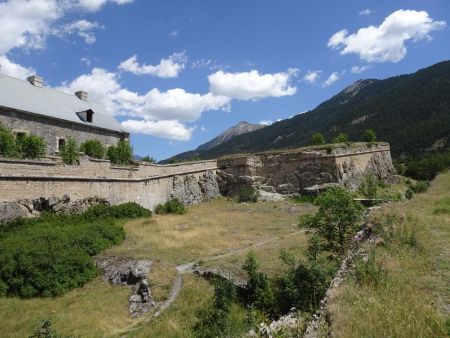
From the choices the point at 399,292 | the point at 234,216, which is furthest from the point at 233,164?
the point at 399,292

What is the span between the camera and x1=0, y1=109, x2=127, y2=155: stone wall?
83.6 ft

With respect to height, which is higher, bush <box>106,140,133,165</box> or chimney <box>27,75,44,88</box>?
chimney <box>27,75,44,88</box>

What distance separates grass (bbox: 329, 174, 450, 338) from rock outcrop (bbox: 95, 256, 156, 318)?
23.1ft

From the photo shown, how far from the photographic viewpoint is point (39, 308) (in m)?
11.7

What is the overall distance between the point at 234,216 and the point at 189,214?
334 centimetres

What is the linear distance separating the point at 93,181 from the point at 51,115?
1011 cm

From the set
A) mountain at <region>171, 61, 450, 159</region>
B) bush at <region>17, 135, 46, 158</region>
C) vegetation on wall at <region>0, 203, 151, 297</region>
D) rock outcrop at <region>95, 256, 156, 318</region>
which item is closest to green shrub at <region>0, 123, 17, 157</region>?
bush at <region>17, 135, 46, 158</region>

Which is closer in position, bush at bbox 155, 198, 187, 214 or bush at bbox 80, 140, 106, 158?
bush at bbox 155, 198, 187, 214

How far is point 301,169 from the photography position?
31703 millimetres

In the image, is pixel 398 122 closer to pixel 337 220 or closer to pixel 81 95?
pixel 81 95

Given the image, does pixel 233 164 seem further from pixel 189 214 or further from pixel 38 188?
pixel 38 188

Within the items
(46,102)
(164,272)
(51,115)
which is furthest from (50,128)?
(164,272)

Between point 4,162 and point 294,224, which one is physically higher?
point 4,162

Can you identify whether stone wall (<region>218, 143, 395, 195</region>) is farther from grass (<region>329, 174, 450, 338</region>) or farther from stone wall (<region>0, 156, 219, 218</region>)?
grass (<region>329, 174, 450, 338</region>)
